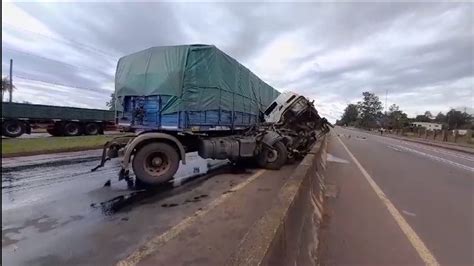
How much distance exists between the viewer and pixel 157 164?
10.1 meters

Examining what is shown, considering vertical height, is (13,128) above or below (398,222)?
above

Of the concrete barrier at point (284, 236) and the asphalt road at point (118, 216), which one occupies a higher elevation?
the concrete barrier at point (284, 236)

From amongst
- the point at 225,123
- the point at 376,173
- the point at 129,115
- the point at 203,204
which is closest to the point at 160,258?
the point at 203,204

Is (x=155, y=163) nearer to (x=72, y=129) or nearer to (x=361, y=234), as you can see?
(x=361, y=234)

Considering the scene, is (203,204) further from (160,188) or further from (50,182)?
(50,182)

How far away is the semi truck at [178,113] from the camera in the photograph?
1018 cm

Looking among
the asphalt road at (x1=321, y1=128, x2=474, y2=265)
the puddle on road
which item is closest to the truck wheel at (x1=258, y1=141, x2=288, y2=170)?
the puddle on road

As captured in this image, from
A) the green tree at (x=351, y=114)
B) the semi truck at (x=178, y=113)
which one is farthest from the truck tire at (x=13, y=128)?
the green tree at (x=351, y=114)

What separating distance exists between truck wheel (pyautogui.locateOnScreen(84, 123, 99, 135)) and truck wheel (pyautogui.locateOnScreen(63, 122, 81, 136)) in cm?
72

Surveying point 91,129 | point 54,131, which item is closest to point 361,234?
point 54,131

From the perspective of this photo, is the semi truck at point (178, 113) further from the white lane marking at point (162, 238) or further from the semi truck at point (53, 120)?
the semi truck at point (53, 120)

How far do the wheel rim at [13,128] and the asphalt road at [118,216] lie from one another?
14890 mm

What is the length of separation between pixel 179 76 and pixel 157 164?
2.48 m

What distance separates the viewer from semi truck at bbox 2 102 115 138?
2467 centimetres
